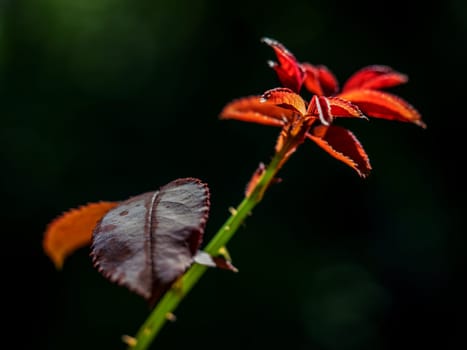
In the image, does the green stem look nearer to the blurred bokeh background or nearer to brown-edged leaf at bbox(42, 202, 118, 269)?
brown-edged leaf at bbox(42, 202, 118, 269)

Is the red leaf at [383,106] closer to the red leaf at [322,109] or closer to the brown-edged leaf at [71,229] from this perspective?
the red leaf at [322,109]

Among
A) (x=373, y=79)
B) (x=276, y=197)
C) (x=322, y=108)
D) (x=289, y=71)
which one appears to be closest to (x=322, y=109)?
(x=322, y=108)

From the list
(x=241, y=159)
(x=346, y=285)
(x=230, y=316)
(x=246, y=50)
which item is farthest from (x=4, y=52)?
(x=346, y=285)

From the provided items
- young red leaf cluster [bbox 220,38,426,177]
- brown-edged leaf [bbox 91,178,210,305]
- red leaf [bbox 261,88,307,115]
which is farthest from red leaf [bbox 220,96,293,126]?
brown-edged leaf [bbox 91,178,210,305]

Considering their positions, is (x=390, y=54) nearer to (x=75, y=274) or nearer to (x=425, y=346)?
(x=425, y=346)

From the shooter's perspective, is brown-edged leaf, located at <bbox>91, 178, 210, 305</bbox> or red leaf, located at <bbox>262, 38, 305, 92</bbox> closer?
brown-edged leaf, located at <bbox>91, 178, 210, 305</bbox>

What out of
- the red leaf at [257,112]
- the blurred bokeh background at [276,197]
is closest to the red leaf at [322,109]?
the red leaf at [257,112]

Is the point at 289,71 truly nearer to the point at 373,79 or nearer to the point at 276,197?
the point at 373,79
